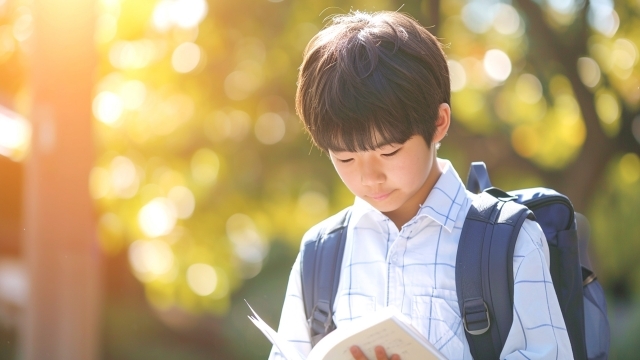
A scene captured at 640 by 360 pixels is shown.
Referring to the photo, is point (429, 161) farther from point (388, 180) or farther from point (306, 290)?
point (306, 290)

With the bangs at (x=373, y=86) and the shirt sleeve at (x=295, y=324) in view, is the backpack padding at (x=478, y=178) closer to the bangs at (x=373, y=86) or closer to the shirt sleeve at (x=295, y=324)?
the bangs at (x=373, y=86)

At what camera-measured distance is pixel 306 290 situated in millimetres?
1613

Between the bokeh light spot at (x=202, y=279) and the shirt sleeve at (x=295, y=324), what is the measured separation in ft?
15.1

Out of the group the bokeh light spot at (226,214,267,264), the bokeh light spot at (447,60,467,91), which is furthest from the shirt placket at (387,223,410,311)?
the bokeh light spot at (226,214,267,264)

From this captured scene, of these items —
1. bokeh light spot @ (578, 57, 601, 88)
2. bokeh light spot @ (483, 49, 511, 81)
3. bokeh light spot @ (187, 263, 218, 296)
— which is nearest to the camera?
bokeh light spot @ (578, 57, 601, 88)

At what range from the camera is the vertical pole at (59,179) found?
3.46 metres

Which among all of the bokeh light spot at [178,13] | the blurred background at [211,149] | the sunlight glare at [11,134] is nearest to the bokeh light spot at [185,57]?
the blurred background at [211,149]

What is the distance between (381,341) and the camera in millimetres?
1301

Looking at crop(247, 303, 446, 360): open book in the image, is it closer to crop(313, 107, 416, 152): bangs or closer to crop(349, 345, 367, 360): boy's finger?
crop(349, 345, 367, 360): boy's finger

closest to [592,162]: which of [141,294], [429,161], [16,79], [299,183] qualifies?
[299,183]

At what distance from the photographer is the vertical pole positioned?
346 centimetres

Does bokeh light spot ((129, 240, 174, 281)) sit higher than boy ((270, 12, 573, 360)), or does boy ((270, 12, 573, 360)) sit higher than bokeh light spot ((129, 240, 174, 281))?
boy ((270, 12, 573, 360))

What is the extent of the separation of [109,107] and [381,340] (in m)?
5.44

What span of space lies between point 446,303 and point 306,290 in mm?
330
